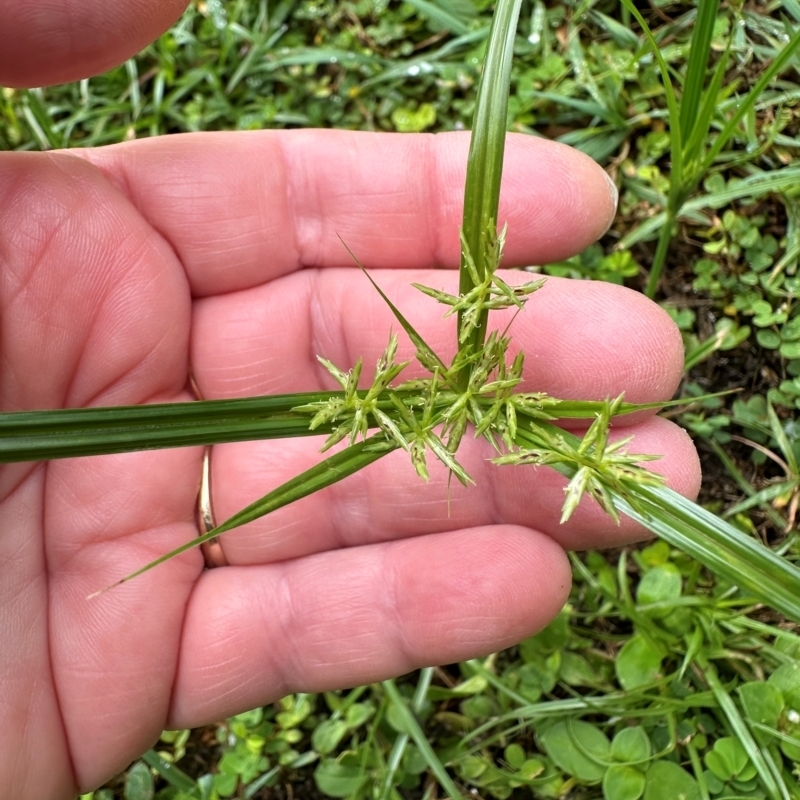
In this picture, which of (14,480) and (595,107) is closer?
(14,480)

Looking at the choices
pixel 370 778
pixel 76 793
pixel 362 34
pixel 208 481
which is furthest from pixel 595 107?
pixel 76 793

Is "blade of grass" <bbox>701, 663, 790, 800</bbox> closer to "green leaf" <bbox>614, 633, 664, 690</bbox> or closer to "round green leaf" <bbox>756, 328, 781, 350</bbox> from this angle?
"green leaf" <bbox>614, 633, 664, 690</bbox>

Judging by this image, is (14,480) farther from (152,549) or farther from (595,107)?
(595,107)

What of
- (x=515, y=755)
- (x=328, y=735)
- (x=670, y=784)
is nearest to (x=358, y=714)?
(x=328, y=735)

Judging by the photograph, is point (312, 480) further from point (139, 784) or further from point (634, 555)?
point (139, 784)

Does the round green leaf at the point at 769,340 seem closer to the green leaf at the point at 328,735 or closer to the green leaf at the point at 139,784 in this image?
the green leaf at the point at 328,735

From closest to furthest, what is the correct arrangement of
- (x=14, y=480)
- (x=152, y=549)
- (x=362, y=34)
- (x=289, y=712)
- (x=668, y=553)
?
(x=14, y=480) → (x=152, y=549) → (x=668, y=553) → (x=289, y=712) → (x=362, y=34)

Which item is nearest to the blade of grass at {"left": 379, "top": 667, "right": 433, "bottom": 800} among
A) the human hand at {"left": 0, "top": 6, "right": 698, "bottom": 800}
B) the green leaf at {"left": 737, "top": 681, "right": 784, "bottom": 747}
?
the human hand at {"left": 0, "top": 6, "right": 698, "bottom": 800}

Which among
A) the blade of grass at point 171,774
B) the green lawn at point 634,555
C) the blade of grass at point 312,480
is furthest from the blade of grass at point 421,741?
the blade of grass at point 312,480
